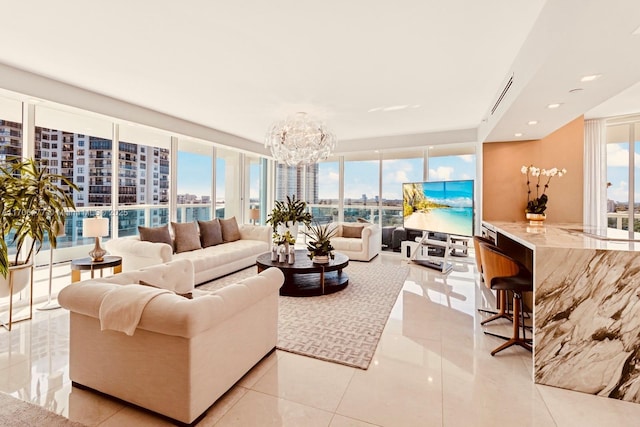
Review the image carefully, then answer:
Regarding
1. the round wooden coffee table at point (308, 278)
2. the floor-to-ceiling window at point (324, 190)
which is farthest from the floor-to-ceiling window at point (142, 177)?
the floor-to-ceiling window at point (324, 190)

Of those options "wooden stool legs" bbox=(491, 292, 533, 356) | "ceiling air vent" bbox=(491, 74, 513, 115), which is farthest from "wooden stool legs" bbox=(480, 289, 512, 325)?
"ceiling air vent" bbox=(491, 74, 513, 115)

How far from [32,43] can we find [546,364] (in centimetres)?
519

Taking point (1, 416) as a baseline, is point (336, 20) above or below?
above

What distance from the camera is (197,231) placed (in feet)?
16.8

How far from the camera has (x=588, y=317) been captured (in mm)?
2068

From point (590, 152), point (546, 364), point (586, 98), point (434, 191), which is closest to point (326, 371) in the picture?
point (546, 364)

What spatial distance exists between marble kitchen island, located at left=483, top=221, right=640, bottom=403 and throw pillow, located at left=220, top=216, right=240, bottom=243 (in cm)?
490

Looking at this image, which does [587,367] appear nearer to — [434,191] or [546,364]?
[546,364]

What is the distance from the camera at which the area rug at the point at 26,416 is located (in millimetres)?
1692

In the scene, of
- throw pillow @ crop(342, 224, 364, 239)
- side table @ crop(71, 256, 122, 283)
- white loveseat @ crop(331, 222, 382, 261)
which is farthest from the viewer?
throw pillow @ crop(342, 224, 364, 239)

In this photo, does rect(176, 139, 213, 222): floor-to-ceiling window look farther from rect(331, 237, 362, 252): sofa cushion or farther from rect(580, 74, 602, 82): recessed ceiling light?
rect(580, 74, 602, 82): recessed ceiling light

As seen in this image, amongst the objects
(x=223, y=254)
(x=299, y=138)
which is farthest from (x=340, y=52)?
(x=223, y=254)

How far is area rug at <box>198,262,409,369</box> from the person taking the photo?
2568 millimetres

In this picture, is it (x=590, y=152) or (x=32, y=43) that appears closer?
(x=32, y=43)
